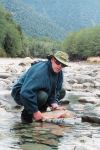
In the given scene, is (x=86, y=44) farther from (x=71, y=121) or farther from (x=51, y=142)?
(x=51, y=142)

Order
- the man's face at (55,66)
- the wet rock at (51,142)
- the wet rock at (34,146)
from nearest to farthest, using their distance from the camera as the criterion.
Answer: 1. the wet rock at (34,146)
2. the wet rock at (51,142)
3. the man's face at (55,66)

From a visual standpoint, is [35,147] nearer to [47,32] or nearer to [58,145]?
[58,145]

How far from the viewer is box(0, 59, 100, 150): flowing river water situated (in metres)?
1.74

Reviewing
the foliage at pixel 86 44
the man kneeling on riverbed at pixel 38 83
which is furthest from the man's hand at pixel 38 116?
the foliage at pixel 86 44

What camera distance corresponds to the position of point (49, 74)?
253 centimetres

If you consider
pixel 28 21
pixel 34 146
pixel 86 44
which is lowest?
pixel 34 146

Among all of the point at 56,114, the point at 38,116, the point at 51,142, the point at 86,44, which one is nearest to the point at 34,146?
the point at 51,142

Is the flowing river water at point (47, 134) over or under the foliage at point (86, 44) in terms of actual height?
under

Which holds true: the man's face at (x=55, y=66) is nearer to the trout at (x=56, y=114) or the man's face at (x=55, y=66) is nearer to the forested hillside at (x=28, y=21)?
the trout at (x=56, y=114)

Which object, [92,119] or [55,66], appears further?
[92,119]

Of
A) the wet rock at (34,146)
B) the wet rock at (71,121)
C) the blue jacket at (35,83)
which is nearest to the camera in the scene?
the wet rock at (34,146)

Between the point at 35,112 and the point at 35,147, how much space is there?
771 millimetres

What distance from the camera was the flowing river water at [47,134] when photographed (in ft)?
5.71

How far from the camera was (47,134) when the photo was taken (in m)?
2.09
